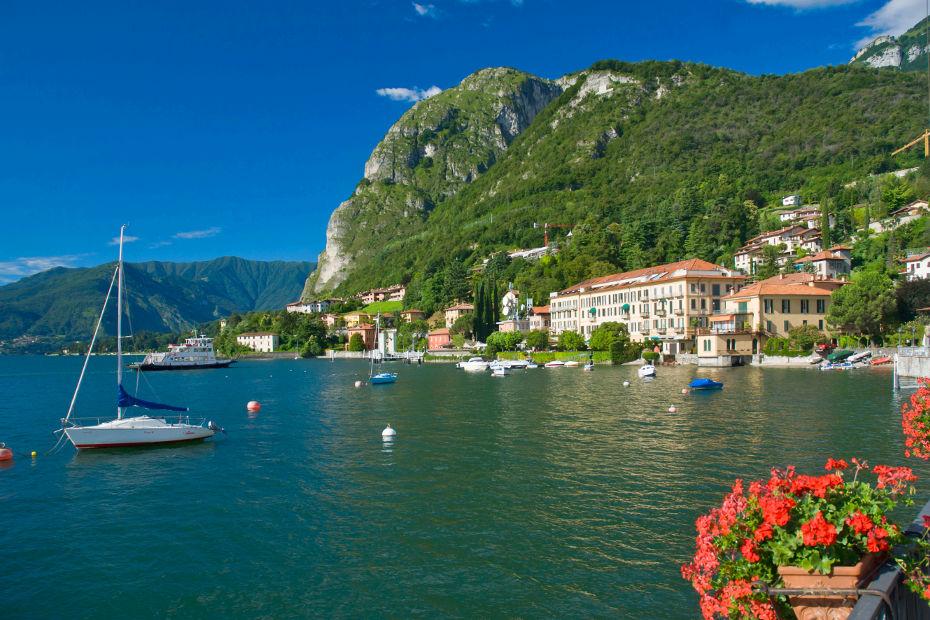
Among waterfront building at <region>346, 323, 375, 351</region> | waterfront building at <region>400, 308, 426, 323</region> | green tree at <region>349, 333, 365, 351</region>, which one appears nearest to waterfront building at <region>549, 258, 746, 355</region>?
waterfront building at <region>400, 308, 426, 323</region>

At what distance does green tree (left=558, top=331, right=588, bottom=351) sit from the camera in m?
102

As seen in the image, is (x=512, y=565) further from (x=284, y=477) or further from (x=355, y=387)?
(x=355, y=387)

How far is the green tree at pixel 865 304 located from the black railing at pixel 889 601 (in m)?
81.4

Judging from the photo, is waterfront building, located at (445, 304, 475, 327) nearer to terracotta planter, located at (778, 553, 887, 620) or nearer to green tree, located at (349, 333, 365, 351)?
green tree, located at (349, 333, 365, 351)

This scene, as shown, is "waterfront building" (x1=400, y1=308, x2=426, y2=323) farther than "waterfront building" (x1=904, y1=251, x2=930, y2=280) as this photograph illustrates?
Yes

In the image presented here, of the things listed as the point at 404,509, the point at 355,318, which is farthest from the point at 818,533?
the point at 355,318

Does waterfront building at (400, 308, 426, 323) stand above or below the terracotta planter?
above

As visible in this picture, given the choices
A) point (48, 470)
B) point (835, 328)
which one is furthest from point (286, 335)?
point (48, 470)

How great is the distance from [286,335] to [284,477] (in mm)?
172694

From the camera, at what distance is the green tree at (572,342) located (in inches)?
4027

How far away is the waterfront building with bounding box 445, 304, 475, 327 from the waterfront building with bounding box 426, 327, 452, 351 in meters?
4.57

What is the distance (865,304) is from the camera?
2908 inches

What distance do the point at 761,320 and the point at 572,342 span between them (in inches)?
1226

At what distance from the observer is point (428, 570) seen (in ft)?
47.3
